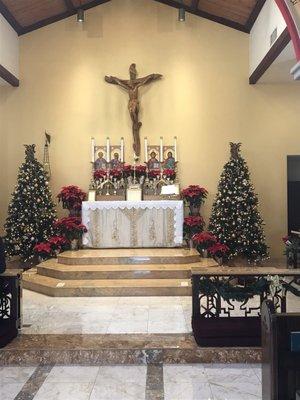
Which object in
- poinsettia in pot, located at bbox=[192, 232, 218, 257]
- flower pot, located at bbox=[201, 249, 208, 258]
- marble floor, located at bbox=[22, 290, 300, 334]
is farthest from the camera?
flower pot, located at bbox=[201, 249, 208, 258]

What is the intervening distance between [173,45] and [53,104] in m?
2.95

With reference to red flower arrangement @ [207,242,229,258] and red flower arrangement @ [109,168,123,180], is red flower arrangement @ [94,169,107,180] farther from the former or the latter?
red flower arrangement @ [207,242,229,258]

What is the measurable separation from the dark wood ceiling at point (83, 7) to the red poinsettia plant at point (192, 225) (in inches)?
164

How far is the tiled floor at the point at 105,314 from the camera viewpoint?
4.88 m

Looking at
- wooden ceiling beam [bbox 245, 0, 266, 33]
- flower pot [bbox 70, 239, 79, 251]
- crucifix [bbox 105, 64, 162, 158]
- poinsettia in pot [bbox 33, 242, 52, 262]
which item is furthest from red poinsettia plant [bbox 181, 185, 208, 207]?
wooden ceiling beam [bbox 245, 0, 266, 33]

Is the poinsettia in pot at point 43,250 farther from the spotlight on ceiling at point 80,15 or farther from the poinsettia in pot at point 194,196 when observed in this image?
the spotlight on ceiling at point 80,15

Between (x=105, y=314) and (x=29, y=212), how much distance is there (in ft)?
12.4

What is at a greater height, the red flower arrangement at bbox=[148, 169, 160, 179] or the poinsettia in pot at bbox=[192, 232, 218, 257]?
the red flower arrangement at bbox=[148, 169, 160, 179]

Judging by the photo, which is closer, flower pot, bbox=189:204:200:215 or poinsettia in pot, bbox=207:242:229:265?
poinsettia in pot, bbox=207:242:229:265

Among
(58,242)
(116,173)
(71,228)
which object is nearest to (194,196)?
(116,173)

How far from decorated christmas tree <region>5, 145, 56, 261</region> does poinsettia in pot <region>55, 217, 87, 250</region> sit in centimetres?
47

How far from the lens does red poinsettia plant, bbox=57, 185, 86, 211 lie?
8797 mm

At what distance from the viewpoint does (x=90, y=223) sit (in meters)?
8.38

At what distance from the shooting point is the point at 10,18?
8.96 m
